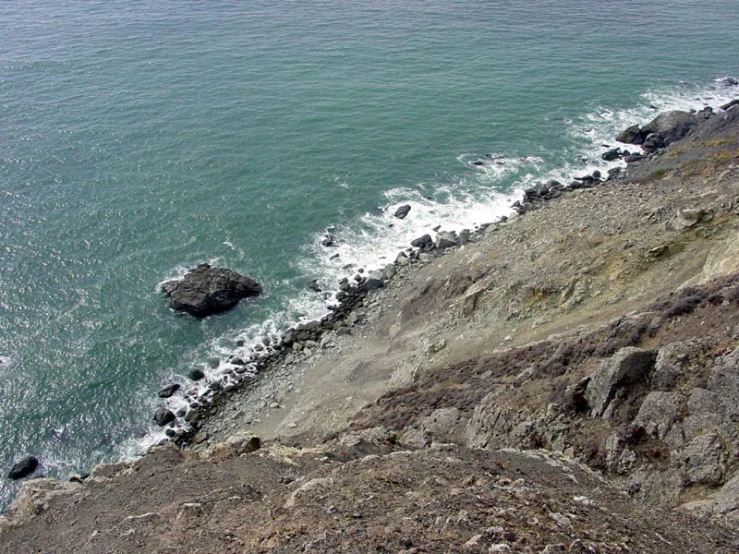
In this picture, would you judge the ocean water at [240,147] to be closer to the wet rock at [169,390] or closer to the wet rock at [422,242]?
the wet rock at [169,390]

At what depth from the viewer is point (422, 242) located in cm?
6119

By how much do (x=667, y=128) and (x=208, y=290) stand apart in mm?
62812

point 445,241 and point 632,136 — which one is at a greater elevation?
point 632,136

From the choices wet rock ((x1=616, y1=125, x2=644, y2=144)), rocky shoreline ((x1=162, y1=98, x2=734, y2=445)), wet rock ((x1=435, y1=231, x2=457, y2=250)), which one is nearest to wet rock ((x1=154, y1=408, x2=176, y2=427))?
rocky shoreline ((x1=162, y1=98, x2=734, y2=445))

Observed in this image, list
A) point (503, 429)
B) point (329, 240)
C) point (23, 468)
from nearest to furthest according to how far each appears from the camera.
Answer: point (503, 429) → point (23, 468) → point (329, 240)

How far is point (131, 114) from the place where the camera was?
82.2m

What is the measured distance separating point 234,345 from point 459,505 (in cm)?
3557

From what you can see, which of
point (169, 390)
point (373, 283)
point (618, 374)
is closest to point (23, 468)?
Answer: point (169, 390)

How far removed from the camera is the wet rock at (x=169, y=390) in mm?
46562

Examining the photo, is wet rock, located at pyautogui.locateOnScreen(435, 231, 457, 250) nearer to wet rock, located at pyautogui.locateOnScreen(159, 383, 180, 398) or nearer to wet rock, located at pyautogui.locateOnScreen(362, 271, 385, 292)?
wet rock, located at pyautogui.locateOnScreen(362, 271, 385, 292)

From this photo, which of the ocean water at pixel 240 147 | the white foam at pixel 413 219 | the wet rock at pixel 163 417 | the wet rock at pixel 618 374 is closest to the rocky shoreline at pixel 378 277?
the wet rock at pixel 163 417

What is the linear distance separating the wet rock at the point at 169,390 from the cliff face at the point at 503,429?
4.03 m

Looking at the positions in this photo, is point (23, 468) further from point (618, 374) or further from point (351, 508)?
point (618, 374)

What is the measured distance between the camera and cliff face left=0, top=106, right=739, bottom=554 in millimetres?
18781
